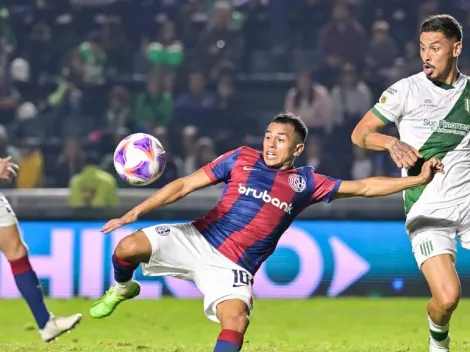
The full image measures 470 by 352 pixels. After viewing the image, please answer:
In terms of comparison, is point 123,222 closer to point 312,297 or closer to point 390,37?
point 312,297

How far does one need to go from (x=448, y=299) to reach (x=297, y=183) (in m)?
1.06

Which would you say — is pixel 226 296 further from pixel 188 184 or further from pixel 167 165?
pixel 167 165

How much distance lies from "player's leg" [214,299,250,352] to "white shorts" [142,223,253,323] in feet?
0.32

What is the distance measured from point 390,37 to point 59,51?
4483 millimetres

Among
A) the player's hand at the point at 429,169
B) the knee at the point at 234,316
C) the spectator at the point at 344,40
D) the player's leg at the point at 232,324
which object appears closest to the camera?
the player's leg at the point at 232,324

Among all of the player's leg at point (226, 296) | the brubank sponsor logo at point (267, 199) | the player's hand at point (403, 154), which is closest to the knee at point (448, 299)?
the player's hand at point (403, 154)

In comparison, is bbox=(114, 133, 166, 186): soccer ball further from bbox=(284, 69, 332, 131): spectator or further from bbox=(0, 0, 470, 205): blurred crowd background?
bbox=(284, 69, 332, 131): spectator

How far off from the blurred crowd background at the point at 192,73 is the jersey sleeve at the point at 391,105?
620 centimetres

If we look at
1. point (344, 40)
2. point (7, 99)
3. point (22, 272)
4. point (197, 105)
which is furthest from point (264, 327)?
point (7, 99)

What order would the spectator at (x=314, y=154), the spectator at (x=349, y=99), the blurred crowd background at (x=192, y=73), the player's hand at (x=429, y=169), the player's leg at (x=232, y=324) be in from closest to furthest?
the player's leg at (x=232, y=324) < the player's hand at (x=429, y=169) < the spectator at (x=314, y=154) < the blurred crowd background at (x=192, y=73) < the spectator at (x=349, y=99)

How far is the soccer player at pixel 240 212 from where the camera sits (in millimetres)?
6000

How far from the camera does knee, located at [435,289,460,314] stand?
19.7ft

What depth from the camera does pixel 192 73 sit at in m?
13.9

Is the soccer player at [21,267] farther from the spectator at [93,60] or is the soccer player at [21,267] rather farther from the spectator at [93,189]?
the spectator at [93,60]
